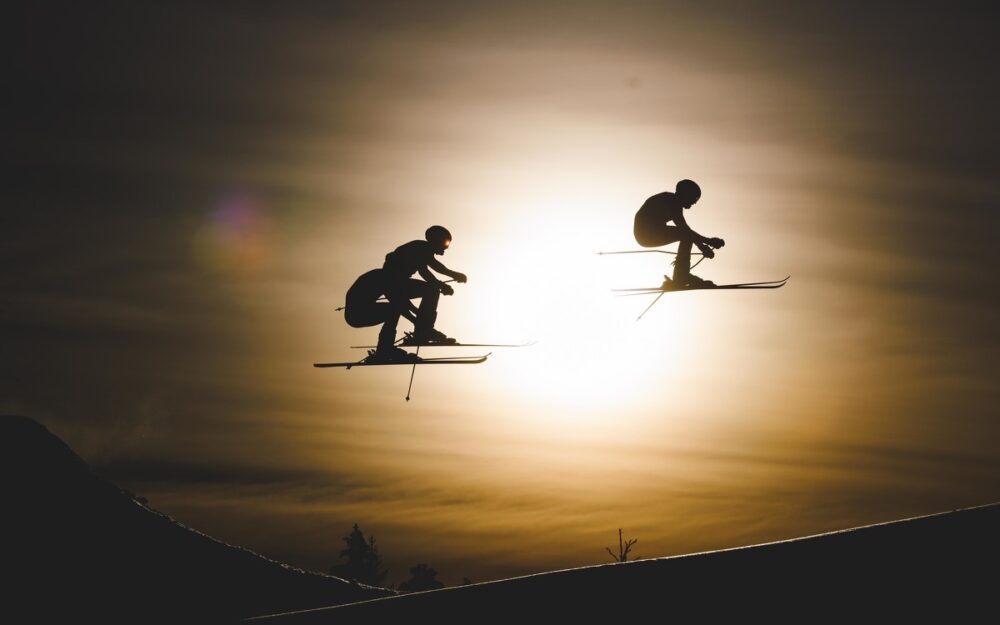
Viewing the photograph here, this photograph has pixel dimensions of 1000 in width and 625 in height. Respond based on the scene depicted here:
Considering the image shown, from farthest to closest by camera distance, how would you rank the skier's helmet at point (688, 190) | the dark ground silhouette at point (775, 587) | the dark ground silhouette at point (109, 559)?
the dark ground silhouette at point (109, 559) → the skier's helmet at point (688, 190) → the dark ground silhouette at point (775, 587)

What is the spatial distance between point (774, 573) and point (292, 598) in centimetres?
6179

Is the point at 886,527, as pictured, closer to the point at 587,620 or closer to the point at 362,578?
the point at 587,620

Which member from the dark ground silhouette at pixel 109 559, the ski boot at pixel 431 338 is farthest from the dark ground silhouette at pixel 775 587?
the dark ground silhouette at pixel 109 559

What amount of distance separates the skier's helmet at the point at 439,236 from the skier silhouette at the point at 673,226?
422 centimetres

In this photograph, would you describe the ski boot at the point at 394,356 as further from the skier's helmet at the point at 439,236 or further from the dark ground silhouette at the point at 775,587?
the dark ground silhouette at the point at 775,587

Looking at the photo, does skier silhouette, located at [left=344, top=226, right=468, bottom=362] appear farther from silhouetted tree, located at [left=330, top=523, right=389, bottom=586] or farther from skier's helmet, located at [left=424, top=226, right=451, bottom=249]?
silhouetted tree, located at [left=330, top=523, right=389, bottom=586]

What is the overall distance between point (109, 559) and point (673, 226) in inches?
2471

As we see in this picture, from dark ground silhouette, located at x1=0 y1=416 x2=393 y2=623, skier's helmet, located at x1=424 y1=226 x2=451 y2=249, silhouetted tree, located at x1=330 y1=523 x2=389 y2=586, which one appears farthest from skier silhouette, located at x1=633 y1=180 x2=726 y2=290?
silhouetted tree, located at x1=330 y1=523 x2=389 y2=586

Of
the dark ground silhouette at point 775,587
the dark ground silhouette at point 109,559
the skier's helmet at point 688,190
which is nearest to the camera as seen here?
the dark ground silhouette at point 775,587

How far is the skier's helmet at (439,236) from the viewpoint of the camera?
23531 mm

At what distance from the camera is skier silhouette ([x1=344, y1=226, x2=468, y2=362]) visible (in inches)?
950

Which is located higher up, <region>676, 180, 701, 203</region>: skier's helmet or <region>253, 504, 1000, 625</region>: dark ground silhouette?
<region>676, 180, 701, 203</region>: skier's helmet

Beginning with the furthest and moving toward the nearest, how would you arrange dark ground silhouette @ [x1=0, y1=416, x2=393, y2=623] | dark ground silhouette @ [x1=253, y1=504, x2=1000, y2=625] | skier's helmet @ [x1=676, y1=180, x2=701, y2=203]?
dark ground silhouette @ [x1=0, y1=416, x2=393, y2=623], skier's helmet @ [x1=676, y1=180, x2=701, y2=203], dark ground silhouette @ [x1=253, y1=504, x2=1000, y2=625]

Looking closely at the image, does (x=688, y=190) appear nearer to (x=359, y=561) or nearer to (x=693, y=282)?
(x=693, y=282)
